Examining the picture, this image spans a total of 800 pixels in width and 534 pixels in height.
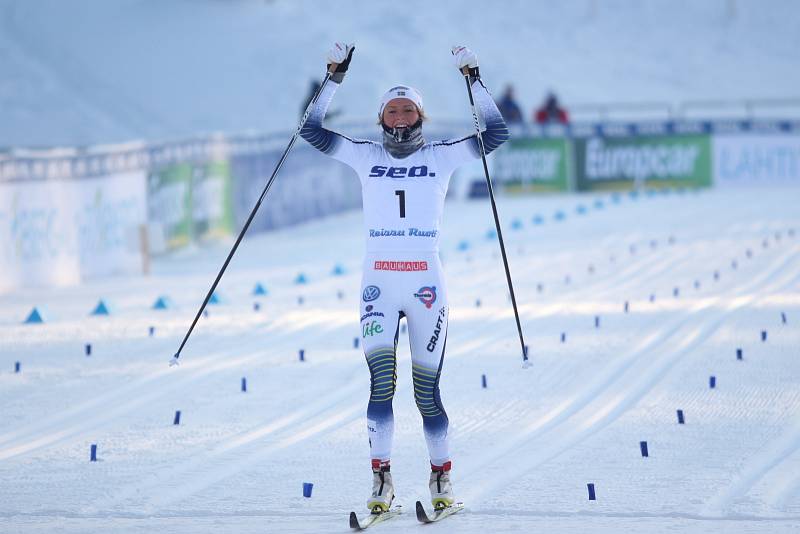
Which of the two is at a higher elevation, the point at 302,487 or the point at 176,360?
the point at 176,360

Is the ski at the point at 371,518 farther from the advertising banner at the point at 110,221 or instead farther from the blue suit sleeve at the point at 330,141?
the advertising banner at the point at 110,221

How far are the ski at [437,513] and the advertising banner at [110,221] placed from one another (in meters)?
11.1

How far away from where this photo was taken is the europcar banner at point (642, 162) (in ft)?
95.6

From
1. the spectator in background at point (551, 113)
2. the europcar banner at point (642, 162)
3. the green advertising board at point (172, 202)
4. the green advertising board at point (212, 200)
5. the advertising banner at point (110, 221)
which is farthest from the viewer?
the spectator in background at point (551, 113)

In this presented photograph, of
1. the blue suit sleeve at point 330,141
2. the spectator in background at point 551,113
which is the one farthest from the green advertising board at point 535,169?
the blue suit sleeve at point 330,141

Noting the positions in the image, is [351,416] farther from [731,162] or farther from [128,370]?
[731,162]

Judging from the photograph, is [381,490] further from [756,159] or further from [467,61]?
[756,159]

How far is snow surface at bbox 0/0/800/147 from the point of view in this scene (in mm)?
44375

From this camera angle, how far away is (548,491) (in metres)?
7.05

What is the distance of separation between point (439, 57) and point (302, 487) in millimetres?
45208

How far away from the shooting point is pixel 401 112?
6684mm

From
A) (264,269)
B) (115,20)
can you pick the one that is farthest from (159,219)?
(115,20)

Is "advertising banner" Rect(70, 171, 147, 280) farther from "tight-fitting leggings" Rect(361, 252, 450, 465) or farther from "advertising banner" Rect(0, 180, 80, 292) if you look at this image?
"tight-fitting leggings" Rect(361, 252, 450, 465)

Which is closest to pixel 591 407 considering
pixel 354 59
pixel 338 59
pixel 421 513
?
pixel 421 513
